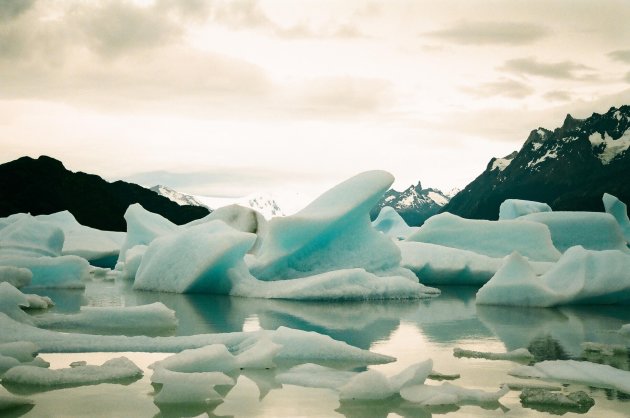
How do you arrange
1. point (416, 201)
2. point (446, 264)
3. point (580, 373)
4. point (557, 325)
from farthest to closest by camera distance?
point (416, 201) → point (446, 264) → point (557, 325) → point (580, 373)

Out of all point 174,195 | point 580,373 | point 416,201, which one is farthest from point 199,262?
point 174,195

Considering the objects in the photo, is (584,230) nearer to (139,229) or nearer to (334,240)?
(334,240)

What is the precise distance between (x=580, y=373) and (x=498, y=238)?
52.1 feet

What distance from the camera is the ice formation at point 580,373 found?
18.1ft

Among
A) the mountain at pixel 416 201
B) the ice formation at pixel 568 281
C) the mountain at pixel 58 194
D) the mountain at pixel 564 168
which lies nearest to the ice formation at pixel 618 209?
the ice formation at pixel 568 281

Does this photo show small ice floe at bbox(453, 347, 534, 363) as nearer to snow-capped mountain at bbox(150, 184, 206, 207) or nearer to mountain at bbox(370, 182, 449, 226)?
mountain at bbox(370, 182, 449, 226)

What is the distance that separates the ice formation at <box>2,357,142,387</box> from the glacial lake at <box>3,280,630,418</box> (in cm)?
Answer: 15

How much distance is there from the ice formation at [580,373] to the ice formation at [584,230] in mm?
18988

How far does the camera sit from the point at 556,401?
4852 mm

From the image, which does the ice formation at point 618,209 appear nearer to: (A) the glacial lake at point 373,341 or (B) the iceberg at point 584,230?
(B) the iceberg at point 584,230

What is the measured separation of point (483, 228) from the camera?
844 inches

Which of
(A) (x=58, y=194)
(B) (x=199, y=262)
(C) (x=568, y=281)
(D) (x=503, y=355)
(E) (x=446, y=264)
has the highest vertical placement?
(A) (x=58, y=194)

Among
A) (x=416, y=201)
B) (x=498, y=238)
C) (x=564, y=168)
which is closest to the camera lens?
(x=498, y=238)

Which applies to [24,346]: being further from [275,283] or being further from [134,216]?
[134,216]
